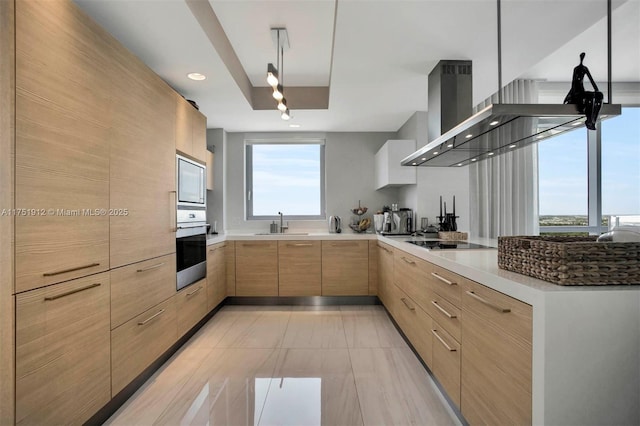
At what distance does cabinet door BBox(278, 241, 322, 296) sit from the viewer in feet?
13.1

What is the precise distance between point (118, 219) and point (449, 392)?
207 cm

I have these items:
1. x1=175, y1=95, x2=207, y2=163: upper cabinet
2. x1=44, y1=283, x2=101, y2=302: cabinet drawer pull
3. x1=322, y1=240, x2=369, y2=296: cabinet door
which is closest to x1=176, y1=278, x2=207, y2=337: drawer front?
x1=44, y1=283, x2=101, y2=302: cabinet drawer pull

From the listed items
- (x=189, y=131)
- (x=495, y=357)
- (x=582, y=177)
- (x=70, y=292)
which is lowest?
(x=495, y=357)

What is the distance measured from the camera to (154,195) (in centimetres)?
225

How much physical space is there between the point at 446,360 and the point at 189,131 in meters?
2.68

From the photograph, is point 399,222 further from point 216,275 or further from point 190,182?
point 190,182

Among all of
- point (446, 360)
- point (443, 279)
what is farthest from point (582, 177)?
point (446, 360)

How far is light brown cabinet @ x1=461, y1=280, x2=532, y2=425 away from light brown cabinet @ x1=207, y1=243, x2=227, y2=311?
258 centimetres

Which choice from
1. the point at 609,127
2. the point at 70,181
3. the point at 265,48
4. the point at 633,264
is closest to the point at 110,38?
the point at 70,181

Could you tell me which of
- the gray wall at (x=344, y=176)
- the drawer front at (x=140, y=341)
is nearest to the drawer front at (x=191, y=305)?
the drawer front at (x=140, y=341)

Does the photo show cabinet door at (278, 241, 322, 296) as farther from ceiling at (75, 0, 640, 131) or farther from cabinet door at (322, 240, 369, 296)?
ceiling at (75, 0, 640, 131)

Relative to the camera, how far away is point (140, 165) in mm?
2082

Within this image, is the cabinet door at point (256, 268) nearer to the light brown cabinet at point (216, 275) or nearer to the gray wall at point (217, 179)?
the light brown cabinet at point (216, 275)

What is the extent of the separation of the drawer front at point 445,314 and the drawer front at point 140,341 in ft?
6.02
